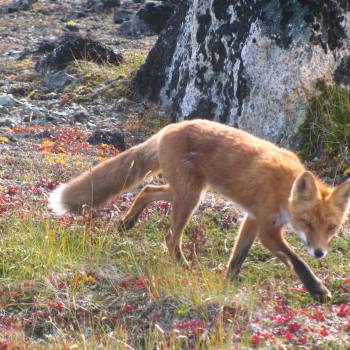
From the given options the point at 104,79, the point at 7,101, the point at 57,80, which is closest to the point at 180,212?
the point at 7,101

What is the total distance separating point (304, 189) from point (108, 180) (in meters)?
1.97

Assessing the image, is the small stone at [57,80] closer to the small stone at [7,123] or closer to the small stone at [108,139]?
the small stone at [7,123]

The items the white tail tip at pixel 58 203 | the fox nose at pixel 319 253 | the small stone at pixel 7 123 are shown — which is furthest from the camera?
the small stone at pixel 7 123

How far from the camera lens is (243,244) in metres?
6.07

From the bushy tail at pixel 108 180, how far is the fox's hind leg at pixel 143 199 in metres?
0.14

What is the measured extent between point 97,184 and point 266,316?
2262mm

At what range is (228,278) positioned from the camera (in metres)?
5.64

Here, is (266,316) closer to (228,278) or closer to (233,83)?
(228,278)

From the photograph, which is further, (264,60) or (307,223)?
(264,60)

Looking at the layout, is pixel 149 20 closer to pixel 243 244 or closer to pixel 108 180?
pixel 108 180

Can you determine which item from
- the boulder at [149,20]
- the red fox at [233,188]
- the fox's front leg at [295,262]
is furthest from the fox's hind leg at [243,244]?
the boulder at [149,20]

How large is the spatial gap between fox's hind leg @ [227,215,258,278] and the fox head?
0.56m

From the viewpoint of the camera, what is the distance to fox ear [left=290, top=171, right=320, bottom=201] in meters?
5.46

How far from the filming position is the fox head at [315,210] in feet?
17.9
